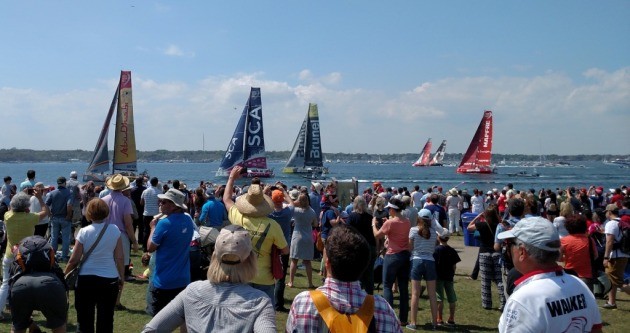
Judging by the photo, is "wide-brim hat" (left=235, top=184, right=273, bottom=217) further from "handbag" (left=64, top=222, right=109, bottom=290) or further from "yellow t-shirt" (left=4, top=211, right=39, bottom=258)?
"yellow t-shirt" (left=4, top=211, right=39, bottom=258)

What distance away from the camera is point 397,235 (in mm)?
7387

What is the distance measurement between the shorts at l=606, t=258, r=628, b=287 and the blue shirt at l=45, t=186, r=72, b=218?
359 inches

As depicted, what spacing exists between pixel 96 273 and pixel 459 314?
5241 millimetres

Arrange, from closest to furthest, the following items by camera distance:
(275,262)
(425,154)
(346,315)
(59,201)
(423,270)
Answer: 1. (346,315)
2. (275,262)
3. (423,270)
4. (59,201)
5. (425,154)

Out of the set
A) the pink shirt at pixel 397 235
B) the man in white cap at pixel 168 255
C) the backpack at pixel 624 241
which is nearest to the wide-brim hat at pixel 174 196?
the man in white cap at pixel 168 255

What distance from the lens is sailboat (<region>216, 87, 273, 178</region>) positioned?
2226 inches

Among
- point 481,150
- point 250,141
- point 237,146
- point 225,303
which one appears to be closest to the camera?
point 225,303

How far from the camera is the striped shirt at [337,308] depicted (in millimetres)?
2660

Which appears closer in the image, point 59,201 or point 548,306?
point 548,306

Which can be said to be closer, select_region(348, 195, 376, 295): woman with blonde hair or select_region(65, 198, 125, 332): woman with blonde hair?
select_region(65, 198, 125, 332): woman with blonde hair

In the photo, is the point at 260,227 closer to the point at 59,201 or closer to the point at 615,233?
the point at 615,233

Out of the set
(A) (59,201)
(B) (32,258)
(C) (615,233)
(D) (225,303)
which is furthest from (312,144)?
(D) (225,303)

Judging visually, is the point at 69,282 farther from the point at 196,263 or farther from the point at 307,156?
the point at 307,156

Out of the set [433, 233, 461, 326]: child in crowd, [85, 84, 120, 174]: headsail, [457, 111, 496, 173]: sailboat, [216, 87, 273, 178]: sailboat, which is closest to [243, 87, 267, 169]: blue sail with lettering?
[216, 87, 273, 178]: sailboat
